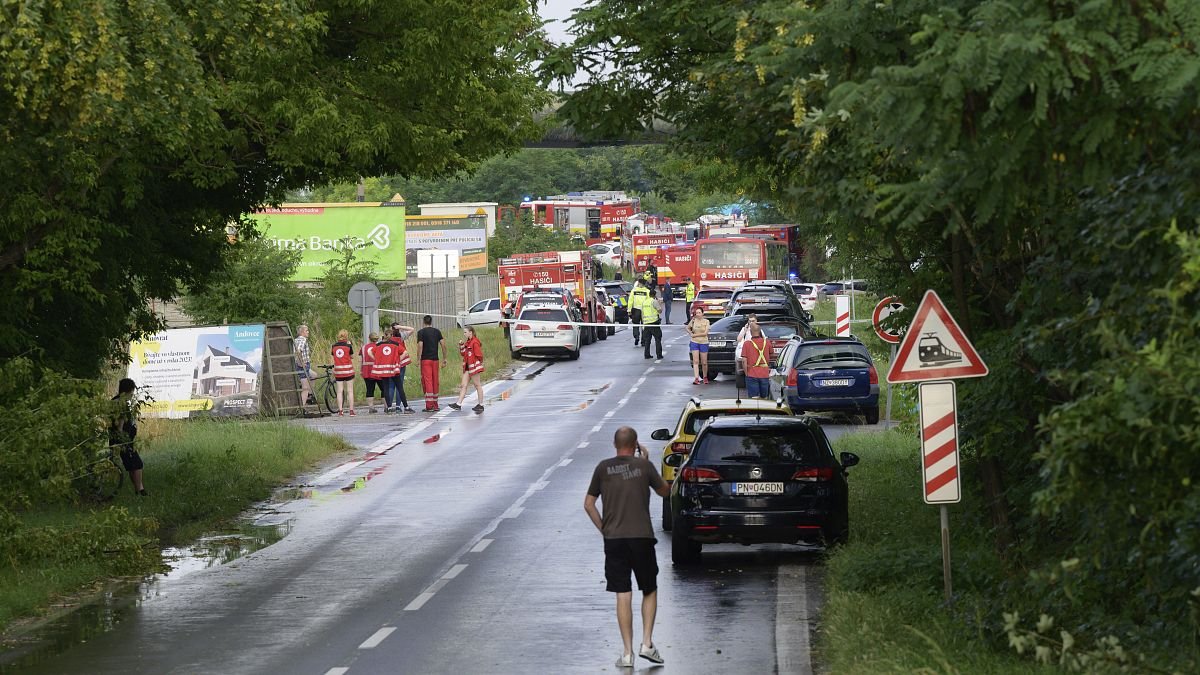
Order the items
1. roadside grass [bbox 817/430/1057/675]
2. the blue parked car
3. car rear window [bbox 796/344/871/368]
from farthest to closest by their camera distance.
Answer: car rear window [bbox 796/344/871/368] → the blue parked car → roadside grass [bbox 817/430/1057/675]

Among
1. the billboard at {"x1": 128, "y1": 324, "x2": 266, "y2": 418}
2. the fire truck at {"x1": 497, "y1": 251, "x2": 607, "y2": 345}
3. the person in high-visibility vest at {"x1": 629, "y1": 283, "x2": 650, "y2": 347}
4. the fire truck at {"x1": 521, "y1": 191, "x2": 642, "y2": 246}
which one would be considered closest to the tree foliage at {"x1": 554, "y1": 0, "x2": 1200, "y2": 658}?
the billboard at {"x1": 128, "y1": 324, "x2": 266, "y2": 418}

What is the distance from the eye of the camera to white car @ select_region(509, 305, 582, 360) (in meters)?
48.6

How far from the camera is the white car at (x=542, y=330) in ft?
159

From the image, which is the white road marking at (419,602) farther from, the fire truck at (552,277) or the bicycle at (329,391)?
the fire truck at (552,277)

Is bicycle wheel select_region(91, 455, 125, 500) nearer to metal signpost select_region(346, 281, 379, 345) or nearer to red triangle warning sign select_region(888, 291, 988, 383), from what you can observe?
red triangle warning sign select_region(888, 291, 988, 383)

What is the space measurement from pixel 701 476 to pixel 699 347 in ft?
76.9

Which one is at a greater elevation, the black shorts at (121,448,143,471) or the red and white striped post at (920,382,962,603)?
the red and white striped post at (920,382,962,603)

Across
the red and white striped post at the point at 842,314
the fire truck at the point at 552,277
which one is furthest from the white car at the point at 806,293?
the red and white striped post at the point at 842,314

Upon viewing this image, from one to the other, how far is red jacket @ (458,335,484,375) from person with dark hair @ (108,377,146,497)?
42.7 ft

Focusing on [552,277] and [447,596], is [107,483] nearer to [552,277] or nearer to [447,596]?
[447,596]

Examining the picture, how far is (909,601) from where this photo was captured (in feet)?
39.5

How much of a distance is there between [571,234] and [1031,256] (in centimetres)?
9699

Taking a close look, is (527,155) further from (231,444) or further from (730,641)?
(730,641)

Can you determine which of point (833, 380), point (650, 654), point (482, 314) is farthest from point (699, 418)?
point (482, 314)
